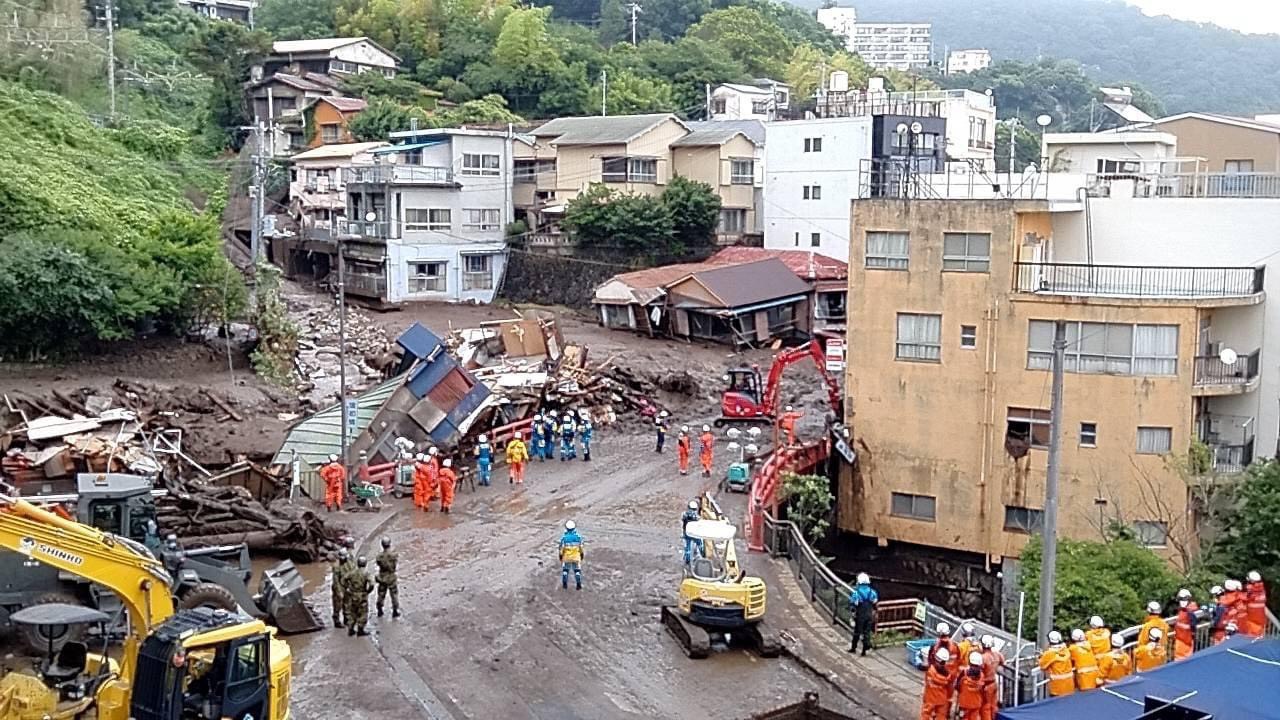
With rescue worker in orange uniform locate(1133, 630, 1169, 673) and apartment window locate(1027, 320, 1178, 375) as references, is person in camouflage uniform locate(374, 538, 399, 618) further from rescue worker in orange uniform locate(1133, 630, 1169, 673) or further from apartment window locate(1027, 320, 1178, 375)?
apartment window locate(1027, 320, 1178, 375)

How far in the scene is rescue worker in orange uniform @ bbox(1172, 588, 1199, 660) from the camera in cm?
1794

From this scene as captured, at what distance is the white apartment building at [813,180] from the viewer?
179 ft

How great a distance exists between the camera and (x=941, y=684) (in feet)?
53.7

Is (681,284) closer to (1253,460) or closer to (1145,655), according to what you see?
(1253,460)

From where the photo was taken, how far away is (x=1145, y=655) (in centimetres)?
1736

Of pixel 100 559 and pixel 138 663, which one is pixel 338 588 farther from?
pixel 138 663

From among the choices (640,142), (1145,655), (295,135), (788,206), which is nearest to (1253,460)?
(1145,655)

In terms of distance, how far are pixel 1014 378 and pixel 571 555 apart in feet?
42.2

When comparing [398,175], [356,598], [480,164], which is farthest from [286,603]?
[480,164]

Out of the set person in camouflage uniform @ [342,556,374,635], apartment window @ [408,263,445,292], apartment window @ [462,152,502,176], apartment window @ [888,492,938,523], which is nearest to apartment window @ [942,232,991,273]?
apartment window @ [888,492,938,523]

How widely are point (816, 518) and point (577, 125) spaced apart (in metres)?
36.8

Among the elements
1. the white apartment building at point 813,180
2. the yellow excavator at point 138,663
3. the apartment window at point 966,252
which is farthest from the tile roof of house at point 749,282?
the yellow excavator at point 138,663

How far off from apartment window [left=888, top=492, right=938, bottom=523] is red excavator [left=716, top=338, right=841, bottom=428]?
4621 mm

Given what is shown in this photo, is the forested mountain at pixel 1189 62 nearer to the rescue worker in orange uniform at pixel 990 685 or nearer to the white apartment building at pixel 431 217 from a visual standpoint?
the white apartment building at pixel 431 217
